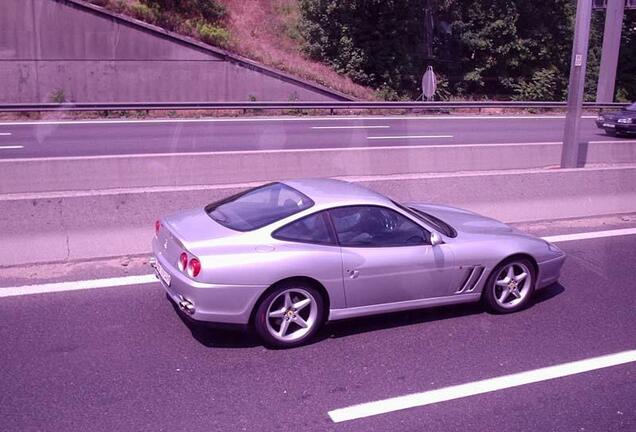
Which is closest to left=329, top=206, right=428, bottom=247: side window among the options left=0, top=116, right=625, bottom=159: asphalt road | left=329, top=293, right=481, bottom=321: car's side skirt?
left=329, top=293, right=481, bottom=321: car's side skirt

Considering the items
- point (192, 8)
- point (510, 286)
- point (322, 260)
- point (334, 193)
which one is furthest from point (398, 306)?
point (192, 8)

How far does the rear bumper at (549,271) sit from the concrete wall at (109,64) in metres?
23.5

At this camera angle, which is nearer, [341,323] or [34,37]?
[341,323]

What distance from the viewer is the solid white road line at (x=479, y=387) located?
178 inches

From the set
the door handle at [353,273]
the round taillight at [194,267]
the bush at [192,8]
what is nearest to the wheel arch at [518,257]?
the door handle at [353,273]

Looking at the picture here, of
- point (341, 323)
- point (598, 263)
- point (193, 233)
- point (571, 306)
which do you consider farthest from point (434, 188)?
point (193, 233)

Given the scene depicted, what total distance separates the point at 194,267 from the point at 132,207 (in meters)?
2.79

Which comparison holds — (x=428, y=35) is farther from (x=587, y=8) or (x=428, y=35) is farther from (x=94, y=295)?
(x=94, y=295)

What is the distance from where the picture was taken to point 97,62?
2753cm

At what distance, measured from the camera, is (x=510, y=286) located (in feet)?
21.3

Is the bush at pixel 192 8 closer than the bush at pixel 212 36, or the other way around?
the bush at pixel 212 36

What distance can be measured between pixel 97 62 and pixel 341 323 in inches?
961

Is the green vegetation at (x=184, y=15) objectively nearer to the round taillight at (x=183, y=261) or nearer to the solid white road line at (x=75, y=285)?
the solid white road line at (x=75, y=285)

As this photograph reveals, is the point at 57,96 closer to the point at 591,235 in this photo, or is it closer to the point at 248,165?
the point at 248,165
